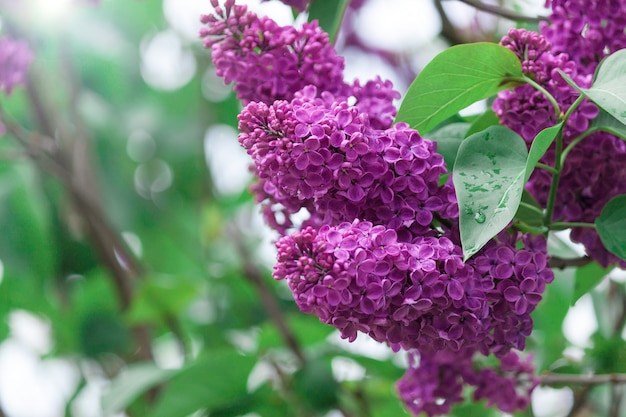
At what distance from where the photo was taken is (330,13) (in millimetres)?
610

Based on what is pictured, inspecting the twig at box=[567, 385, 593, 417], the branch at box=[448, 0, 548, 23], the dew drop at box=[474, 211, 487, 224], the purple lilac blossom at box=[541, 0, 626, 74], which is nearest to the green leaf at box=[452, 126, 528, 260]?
the dew drop at box=[474, 211, 487, 224]

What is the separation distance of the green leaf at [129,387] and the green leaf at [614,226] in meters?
0.59

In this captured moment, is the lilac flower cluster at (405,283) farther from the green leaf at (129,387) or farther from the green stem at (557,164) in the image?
the green leaf at (129,387)

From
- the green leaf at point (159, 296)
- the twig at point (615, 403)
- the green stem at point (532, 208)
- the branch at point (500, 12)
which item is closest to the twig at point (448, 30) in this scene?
the branch at point (500, 12)

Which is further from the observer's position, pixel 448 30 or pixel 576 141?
pixel 448 30

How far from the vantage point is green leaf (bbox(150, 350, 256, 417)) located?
3.08 feet

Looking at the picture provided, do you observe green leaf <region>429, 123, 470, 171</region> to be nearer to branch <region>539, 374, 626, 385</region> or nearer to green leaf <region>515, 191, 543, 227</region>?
green leaf <region>515, 191, 543, 227</region>

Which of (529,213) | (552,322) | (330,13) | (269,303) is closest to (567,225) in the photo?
(529,213)

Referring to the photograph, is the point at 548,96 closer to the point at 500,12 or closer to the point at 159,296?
the point at 500,12

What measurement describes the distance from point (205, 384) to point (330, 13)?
51cm

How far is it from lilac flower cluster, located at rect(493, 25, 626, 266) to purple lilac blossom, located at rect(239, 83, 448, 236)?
77 mm

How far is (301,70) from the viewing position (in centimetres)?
53

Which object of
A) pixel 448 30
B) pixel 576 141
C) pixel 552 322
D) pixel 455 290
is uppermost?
pixel 448 30

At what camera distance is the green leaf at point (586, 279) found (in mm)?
650
